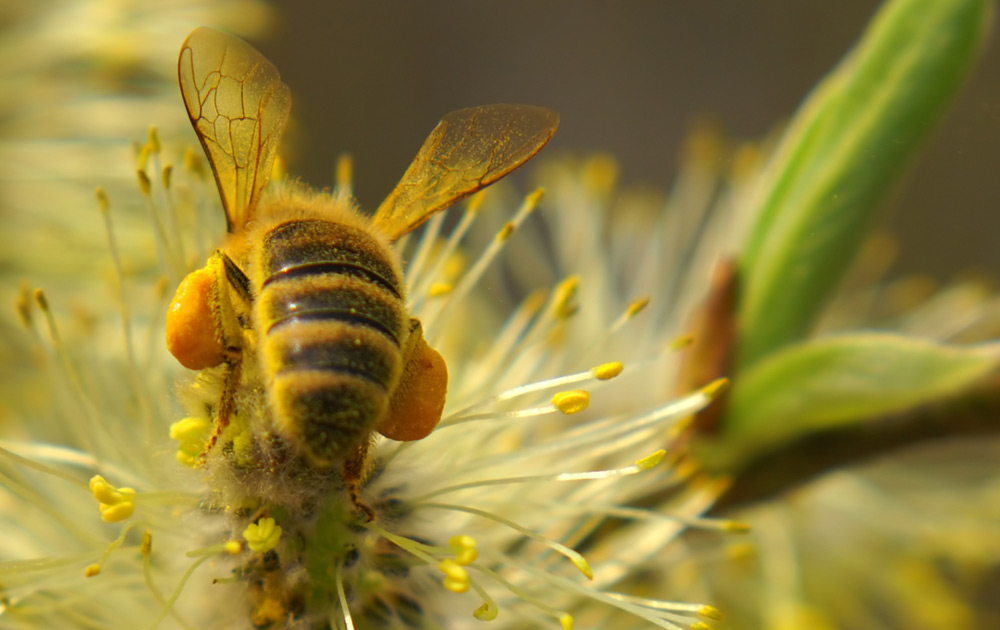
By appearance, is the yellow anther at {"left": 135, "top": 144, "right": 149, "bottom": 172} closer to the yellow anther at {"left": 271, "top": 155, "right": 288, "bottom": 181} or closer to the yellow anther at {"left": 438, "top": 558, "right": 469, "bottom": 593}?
the yellow anther at {"left": 271, "top": 155, "right": 288, "bottom": 181}

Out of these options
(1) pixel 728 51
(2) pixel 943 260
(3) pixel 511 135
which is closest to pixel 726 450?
(3) pixel 511 135

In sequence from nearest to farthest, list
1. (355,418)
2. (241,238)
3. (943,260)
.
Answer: (355,418) < (241,238) < (943,260)

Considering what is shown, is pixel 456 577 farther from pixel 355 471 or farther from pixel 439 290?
pixel 439 290

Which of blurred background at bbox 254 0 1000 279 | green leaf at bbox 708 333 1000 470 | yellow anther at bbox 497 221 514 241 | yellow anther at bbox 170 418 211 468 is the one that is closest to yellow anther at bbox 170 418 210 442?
yellow anther at bbox 170 418 211 468

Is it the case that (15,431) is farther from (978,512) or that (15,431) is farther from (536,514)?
(978,512)

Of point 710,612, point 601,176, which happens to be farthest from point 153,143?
point 601,176

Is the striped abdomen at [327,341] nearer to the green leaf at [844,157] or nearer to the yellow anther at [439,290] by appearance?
the yellow anther at [439,290]

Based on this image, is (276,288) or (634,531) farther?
(634,531)
